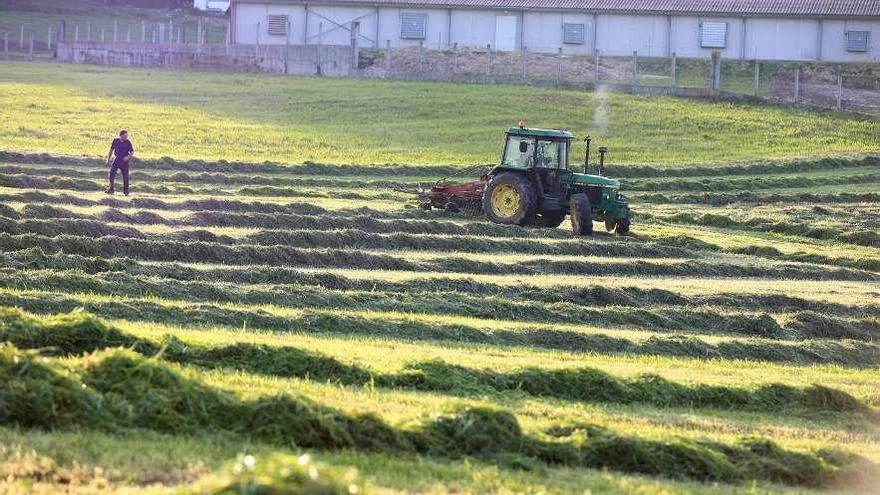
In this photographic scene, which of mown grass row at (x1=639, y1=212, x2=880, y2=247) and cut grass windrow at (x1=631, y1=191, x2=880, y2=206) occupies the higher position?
cut grass windrow at (x1=631, y1=191, x2=880, y2=206)

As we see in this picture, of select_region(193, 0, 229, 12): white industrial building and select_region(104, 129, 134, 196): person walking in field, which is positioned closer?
select_region(104, 129, 134, 196): person walking in field

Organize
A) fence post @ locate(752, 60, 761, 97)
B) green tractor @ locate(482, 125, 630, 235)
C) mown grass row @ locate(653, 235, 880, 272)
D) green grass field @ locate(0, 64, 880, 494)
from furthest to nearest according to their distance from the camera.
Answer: fence post @ locate(752, 60, 761, 97)
green tractor @ locate(482, 125, 630, 235)
mown grass row @ locate(653, 235, 880, 272)
green grass field @ locate(0, 64, 880, 494)

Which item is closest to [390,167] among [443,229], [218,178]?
[218,178]

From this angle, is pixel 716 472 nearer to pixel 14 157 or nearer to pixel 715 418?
pixel 715 418

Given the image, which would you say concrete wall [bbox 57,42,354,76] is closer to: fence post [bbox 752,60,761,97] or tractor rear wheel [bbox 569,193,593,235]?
fence post [bbox 752,60,761,97]

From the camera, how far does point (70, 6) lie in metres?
86.4

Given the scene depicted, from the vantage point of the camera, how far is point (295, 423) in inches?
467

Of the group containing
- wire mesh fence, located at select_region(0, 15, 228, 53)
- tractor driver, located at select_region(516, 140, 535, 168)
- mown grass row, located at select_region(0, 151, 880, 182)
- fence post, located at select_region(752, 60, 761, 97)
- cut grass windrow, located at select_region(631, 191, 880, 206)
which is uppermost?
wire mesh fence, located at select_region(0, 15, 228, 53)

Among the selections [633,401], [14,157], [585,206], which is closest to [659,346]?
[633,401]

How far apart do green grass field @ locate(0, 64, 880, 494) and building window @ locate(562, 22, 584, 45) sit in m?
21.2

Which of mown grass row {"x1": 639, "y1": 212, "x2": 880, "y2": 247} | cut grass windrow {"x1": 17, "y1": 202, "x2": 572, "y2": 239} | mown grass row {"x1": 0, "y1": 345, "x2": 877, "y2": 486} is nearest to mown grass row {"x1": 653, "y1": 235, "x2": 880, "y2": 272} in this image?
cut grass windrow {"x1": 17, "y1": 202, "x2": 572, "y2": 239}

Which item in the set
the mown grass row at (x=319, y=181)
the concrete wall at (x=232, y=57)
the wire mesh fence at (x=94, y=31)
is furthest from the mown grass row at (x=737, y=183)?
the wire mesh fence at (x=94, y=31)

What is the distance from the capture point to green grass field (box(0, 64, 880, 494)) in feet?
38.6

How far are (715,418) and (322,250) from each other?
1226cm
